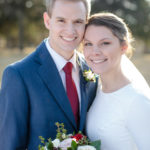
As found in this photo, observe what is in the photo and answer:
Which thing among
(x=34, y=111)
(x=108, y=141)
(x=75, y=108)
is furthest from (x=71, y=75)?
(x=108, y=141)

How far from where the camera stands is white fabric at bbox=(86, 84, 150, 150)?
9.60 ft

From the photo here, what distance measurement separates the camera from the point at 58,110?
3.14 metres

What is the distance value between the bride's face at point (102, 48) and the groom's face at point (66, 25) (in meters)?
0.13

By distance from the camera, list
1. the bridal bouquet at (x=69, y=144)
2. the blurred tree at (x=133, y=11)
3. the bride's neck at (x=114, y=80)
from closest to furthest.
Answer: the bridal bouquet at (x=69, y=144) → the bride's neck at (x=114, y=80) → the blurred tree at (x=133, y=11)

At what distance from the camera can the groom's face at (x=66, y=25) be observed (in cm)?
323

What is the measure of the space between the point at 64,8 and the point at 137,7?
35111 millimetres

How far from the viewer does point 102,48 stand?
3244 mm

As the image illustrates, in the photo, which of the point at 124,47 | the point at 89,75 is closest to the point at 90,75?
the point at 89,75

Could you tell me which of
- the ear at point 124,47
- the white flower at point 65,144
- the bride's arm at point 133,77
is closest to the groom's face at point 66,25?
the ear at point 124,47

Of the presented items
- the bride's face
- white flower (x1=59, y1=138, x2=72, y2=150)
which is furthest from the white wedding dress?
white flower (x1=59, y1=138, x2=72, y2=150)

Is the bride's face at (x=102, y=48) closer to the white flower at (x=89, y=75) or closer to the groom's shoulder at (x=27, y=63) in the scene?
the white flower at (x=89, y=75)

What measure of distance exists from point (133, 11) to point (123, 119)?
3516 cm

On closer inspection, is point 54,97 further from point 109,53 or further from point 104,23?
point 104,23

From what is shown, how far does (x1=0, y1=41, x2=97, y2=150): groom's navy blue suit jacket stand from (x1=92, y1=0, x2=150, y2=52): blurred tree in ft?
108
